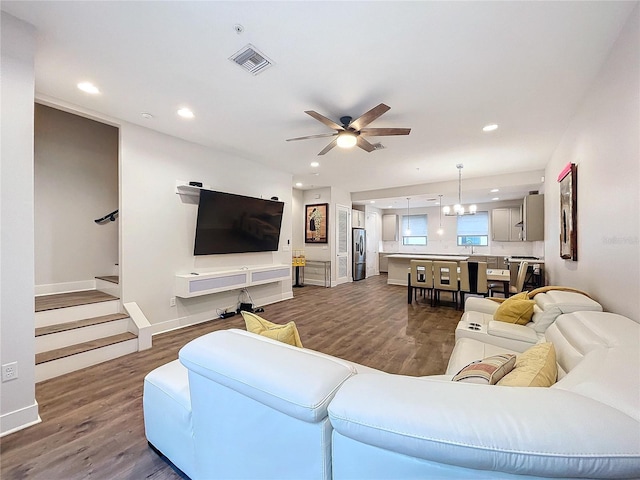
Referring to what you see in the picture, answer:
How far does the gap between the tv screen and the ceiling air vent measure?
7.33 feet

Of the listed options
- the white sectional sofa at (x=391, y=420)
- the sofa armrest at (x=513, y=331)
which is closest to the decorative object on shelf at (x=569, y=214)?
the sofa armrest at (x=513, y=331)

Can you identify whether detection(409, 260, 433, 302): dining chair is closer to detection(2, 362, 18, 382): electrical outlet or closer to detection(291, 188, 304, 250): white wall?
detection(291, 188, 304, 250): white wall

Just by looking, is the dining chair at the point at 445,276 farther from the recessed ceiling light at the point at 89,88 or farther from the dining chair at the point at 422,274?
the recessed ceiling light at the point at 89,88

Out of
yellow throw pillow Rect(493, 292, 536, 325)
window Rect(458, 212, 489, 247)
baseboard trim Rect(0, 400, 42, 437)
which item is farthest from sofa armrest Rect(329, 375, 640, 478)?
window Rect(458, 212, 489, 247)

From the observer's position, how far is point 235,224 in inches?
183

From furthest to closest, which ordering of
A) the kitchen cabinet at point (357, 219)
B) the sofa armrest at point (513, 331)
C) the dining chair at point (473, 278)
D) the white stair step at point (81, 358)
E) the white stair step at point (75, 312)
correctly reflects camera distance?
the kitchen cabinet at point (357, 219)
the dining chair at point (473, 278)
the white stair step at point (75, 312)
the white stair step at point (81, 358)
the sofa armrest at point (513, 331)

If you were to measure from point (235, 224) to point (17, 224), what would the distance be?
2875 millimetres

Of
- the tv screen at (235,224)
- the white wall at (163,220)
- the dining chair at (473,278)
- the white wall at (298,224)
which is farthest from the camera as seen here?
the white wall at (298,224)

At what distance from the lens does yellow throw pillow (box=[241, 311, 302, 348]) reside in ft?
5.06

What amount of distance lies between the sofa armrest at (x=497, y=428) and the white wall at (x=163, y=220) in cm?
371

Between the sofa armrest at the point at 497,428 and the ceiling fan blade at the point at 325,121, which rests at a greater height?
the ceiling fan blade at the point at 325,121

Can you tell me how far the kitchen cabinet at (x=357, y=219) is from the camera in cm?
873

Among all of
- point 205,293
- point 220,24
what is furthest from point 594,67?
point 205,293

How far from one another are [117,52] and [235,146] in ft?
7.17
